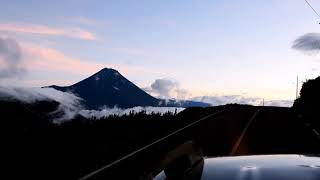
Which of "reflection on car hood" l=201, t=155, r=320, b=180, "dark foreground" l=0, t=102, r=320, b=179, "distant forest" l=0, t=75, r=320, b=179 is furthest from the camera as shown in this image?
"distant forest" l=0, t=75, r=320, b=179

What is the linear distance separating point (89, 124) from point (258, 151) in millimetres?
11327

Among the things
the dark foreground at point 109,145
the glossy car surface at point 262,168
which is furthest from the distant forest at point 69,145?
the glossy car surface at point 262,168

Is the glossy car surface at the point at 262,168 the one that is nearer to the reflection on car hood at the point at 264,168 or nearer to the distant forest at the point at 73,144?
the reflection on car hood at the point at 264,168

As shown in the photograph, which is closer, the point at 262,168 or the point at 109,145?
the point at 262,168

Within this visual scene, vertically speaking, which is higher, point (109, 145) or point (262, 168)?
point (262, 168)

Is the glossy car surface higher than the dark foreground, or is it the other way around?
the glossy car surface

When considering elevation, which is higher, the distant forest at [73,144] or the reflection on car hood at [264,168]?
the reflection on car hood at [264,168]

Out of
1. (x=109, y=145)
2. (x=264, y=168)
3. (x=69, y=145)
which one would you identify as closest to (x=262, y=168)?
(x=264, y=168)

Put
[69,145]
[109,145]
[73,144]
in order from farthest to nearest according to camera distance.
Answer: [109,145] → [73,144] → [69,145]

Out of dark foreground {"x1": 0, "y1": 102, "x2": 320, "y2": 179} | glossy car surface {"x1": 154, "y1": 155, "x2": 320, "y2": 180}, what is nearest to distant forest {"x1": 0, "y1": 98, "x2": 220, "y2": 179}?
dark foreground {"x1": 0, "y1": 102, "x2": 320, "y2": 179}

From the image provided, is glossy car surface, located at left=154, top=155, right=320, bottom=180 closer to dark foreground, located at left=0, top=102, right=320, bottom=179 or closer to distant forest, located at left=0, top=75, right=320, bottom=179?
dark foreground, located at left=0, top=102, right=320, bottom=179

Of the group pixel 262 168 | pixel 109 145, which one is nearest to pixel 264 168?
pixel 262 168

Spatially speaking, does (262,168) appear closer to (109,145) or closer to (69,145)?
(69,145)

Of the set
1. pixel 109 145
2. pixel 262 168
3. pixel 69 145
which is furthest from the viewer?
pixel 109 145
